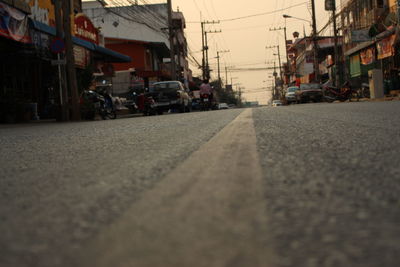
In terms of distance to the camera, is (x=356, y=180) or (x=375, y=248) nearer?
(x=375, y=248)

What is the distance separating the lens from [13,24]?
612 inches

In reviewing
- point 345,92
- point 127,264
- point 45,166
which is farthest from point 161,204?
point 345,92

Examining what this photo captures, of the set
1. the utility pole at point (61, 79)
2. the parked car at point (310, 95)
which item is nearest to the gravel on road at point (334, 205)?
the utility pole at point (61, 79)

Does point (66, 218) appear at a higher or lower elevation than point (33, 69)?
lower

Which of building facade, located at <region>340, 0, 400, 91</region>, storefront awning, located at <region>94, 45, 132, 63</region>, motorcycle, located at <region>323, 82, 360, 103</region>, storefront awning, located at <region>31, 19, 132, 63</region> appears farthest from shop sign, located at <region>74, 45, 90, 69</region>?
building facade, located at <region>340, 0, 400, 91</region>

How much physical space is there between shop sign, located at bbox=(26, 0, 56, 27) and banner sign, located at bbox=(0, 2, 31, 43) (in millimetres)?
2642

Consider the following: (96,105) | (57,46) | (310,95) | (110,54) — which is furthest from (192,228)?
(310,95)

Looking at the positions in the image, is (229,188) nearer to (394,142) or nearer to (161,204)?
(161,204)

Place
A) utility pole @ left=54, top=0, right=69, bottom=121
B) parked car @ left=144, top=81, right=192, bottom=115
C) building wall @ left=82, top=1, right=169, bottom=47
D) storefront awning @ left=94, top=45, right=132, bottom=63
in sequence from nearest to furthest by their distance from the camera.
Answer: utility pole @ left=54, top=0, right=69, bottom=121
parked car @ left=144, top=81, right=192, bottom=115
storefront awning @ left=94, top=45, right=132, bottom=63
building wall @ left=82, top=1, right=169, bottom=47

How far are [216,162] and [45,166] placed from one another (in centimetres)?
121

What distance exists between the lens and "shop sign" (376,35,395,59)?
26562 millimetres

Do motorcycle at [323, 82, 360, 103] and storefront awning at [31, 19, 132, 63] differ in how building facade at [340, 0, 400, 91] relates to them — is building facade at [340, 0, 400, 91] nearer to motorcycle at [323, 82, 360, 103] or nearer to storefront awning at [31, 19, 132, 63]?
motorcycle at [323, 82, 360, 103]

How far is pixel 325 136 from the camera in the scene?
4.48 m

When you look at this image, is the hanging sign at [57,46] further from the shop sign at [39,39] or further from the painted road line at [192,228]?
the painted road line at [192,228]
